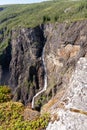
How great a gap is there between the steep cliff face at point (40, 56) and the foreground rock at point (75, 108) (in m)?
81.5

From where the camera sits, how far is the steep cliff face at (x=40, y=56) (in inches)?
4368

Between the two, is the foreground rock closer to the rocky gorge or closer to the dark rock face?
the rocky gorge

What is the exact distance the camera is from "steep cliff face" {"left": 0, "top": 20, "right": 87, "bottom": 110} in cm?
11094

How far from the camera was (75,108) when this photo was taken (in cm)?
1398

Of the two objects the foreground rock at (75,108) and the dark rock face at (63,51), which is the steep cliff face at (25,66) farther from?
the foreground rock at (75,108)

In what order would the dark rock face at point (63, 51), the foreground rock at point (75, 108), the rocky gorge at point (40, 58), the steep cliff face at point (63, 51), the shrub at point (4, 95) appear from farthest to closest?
the rocky gorge at point (40, 58), the dark rock face at point (63, 51), the steep cliff face at point (63, 51), the shrub at point (4, 95), the foreground rock at point (75, 108)

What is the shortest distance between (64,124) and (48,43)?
403 feet

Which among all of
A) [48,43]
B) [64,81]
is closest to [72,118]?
[64,81]

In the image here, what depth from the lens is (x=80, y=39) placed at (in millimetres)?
112312

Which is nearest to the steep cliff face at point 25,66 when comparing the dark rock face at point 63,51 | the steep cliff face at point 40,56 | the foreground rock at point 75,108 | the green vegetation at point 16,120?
the steep cliff face at point 40,56

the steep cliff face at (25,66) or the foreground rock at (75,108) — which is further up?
the foreground rock at (75,108)

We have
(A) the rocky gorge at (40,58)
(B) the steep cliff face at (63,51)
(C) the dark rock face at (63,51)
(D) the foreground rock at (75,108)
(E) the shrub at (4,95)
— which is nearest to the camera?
(D) the foreground rock at (75,108)

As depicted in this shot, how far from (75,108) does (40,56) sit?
4918 inches

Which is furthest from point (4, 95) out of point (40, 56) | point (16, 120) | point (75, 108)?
point (40, 56)
